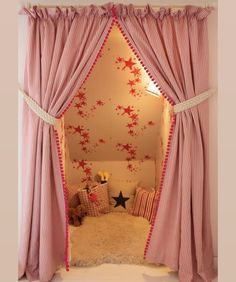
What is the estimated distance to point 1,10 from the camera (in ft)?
1.51

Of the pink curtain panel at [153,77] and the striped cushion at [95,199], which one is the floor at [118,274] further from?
the striped cushion at [95,199]

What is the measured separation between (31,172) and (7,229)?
193 cm

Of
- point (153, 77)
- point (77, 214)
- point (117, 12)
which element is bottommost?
point (77, 214)

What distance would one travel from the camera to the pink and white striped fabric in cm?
373

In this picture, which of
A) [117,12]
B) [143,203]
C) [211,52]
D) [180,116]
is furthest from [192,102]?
[143,203]

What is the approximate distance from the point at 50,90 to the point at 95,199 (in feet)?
6.16

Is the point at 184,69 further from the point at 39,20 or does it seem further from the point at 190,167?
Answer: the point at 39,20

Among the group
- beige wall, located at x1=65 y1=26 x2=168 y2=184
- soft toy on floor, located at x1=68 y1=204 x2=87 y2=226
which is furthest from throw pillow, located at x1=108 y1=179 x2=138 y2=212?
soft toy on floor, located at x1=68 y1=204 x2=87 y2=226

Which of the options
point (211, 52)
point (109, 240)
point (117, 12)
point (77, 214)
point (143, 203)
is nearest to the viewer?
point (117, 12)

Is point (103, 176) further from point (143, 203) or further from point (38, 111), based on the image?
point (38, 111)

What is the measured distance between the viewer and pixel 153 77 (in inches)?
94.9

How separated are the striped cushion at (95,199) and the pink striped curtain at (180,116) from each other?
155 cm

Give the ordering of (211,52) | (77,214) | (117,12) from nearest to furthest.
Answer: (117,12)
(211,52)
(77,214)

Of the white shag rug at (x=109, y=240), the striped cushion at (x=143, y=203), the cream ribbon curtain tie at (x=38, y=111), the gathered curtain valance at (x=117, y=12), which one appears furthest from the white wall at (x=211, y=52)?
the striped cushion at (x=143, y=203)
